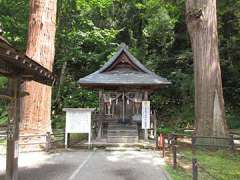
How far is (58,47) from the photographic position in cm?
2339

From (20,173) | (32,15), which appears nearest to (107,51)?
(32,15)

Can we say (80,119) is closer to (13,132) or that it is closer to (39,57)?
(39,57)

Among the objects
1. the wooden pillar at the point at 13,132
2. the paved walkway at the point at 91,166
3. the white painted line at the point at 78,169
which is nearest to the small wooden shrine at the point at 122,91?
the paved walkway at the point at 91,166

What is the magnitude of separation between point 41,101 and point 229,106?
16535mm

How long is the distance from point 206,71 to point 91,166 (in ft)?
21.0

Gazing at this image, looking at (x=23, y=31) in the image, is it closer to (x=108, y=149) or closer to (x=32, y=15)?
(x=32, y=15)

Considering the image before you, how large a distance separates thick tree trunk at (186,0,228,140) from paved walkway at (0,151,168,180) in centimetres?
264

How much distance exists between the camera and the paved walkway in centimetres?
763

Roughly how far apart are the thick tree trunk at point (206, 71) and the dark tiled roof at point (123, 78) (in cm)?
212

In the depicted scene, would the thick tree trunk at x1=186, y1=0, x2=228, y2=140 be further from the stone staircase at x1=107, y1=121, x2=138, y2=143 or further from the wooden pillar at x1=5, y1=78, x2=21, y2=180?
the wooden pillar at x1=5, y1=78, x2=21, y2=180

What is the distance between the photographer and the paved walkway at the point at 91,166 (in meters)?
7.63

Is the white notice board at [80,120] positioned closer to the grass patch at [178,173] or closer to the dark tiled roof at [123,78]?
the dark tiled roof at [123,78]

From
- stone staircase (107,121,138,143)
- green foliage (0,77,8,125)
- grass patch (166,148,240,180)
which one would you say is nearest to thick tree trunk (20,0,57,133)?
stone staircase (107,121,138,143)

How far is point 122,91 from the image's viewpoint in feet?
51.2
